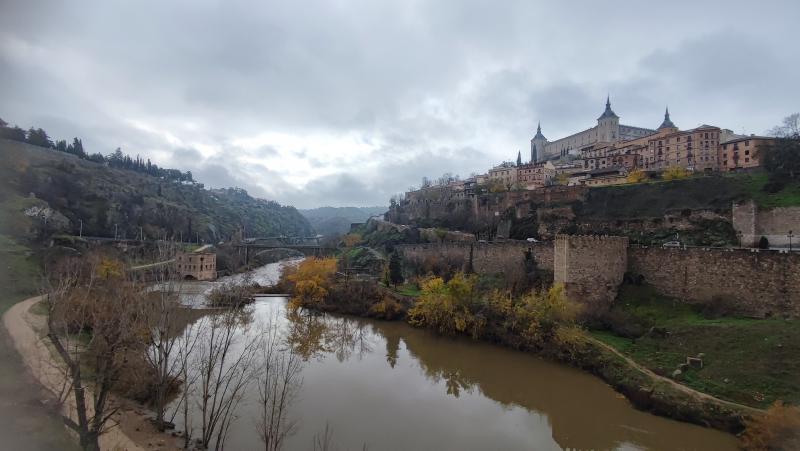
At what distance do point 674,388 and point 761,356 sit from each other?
3.15 metres

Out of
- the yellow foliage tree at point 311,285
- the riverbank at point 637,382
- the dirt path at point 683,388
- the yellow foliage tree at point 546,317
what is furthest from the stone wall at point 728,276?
the yellow foliage tree at point 311,285

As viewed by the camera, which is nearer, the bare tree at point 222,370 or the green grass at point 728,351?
the bare tree at point 222,370

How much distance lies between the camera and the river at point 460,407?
12.5m

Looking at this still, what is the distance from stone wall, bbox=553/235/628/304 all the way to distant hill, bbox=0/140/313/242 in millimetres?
32346

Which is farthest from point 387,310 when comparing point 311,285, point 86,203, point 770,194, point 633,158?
point 86,203

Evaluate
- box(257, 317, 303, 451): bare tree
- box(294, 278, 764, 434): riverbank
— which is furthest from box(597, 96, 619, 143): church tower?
box(257, 317, 303, 451): bare tree

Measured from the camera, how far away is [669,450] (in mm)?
12008

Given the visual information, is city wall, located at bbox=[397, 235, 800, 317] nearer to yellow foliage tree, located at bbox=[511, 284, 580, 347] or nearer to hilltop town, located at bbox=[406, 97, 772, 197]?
yellow foliage tree, located at bbox=[511, 284, 580, 347]

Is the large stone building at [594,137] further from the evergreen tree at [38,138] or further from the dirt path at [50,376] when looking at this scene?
the evergreen tree at [38,138]

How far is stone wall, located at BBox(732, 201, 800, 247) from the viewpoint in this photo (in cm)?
2733

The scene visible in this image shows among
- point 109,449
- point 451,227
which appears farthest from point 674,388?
point 451,227

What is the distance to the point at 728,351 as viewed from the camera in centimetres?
1511

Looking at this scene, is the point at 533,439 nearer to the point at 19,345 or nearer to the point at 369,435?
the point at 369,435

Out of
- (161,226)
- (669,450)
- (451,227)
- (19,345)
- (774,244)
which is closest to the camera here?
(669,450)
